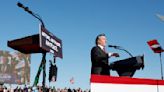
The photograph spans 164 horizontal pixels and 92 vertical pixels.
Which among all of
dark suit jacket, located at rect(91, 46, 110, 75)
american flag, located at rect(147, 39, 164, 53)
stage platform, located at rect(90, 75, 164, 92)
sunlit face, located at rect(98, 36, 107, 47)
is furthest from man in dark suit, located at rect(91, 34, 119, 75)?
american flag, located at rect(147, 39, 164, 53)

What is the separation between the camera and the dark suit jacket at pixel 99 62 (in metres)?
5.87

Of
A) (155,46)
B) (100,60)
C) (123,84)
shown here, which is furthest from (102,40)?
(155,46)

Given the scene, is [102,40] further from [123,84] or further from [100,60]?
[123,84]

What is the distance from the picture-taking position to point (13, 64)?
46.3 m

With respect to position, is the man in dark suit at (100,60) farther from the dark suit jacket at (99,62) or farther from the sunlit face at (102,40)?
the sunlit face at (102,40)

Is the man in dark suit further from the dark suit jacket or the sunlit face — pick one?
the sunlit face

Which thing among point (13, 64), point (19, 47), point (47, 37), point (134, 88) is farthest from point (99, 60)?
point (13, 64)

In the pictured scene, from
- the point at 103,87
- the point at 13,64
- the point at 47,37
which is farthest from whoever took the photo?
the point at 13,64

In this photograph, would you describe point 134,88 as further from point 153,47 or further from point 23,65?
point 23,65

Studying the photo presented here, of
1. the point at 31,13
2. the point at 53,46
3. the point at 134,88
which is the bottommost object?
the point at 134,88

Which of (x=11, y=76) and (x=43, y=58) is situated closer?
(x=43, y=58)

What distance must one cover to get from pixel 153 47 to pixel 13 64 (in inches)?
1499

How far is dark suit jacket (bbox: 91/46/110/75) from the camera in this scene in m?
5.87

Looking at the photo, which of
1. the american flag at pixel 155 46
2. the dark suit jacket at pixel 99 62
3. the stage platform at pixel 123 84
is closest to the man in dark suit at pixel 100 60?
the dark suit jacket at pixel 99 62
